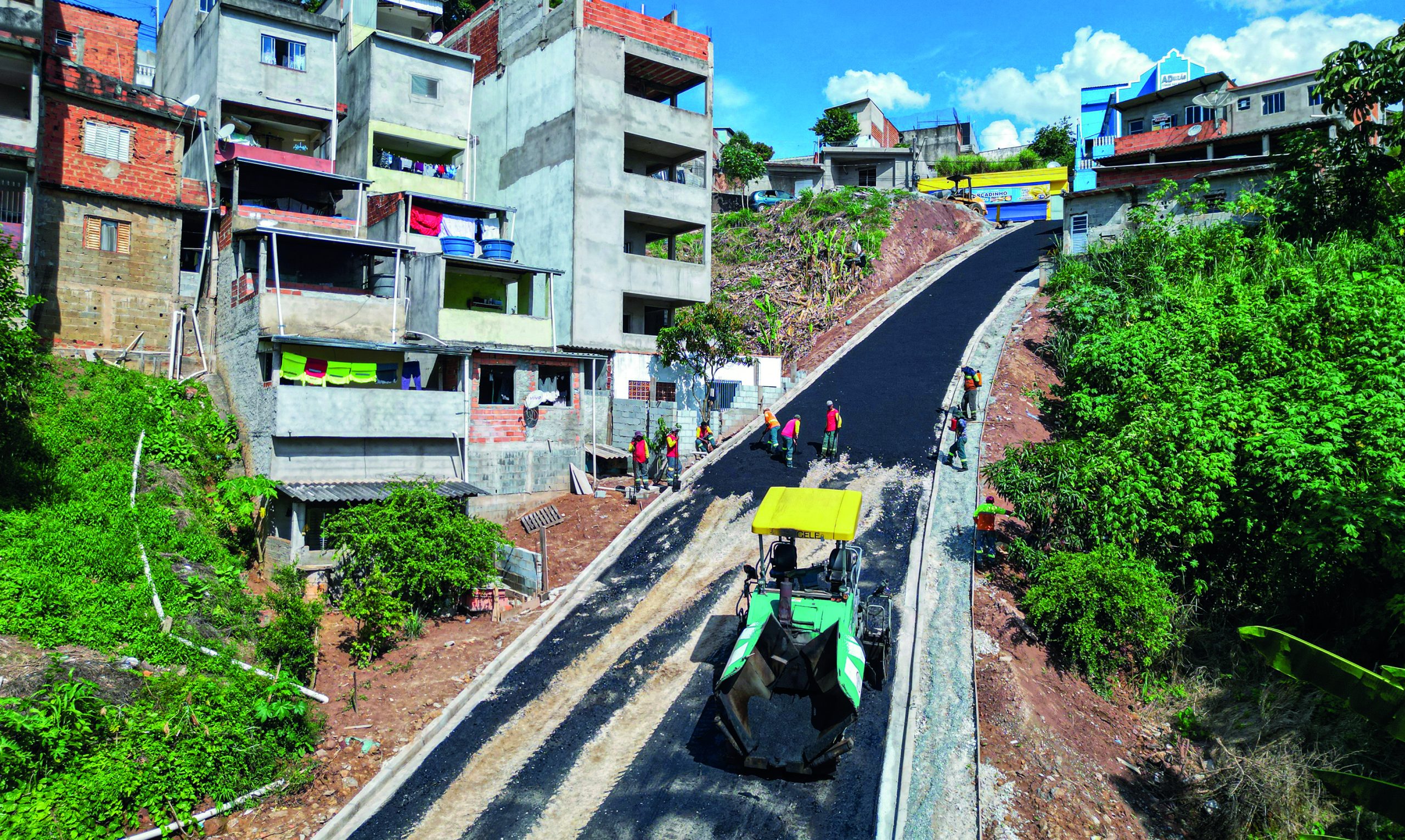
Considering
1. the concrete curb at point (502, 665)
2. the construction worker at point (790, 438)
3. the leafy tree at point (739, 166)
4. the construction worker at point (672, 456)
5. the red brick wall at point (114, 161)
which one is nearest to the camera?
the concrete curb at point (502, 665)

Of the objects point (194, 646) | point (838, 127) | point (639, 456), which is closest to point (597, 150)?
point (639, 456)

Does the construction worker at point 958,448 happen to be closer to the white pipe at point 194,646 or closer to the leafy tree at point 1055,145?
the white pipe at point 194,646

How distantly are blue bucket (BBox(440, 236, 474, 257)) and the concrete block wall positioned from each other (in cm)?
866

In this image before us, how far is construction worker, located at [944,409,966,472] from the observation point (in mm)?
21328

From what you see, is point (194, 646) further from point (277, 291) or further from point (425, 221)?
point (425, 221)

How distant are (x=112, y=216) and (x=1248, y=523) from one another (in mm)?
32143

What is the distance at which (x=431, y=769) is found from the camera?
12156 millimetres

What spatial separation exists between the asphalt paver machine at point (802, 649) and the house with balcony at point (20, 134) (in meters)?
23.3

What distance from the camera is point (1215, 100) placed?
44344mm

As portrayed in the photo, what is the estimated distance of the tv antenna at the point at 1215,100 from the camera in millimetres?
44312

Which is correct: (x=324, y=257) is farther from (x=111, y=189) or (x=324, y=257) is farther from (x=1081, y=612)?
(x=1081, y=612)

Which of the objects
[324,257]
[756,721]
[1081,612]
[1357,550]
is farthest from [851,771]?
[324,257]

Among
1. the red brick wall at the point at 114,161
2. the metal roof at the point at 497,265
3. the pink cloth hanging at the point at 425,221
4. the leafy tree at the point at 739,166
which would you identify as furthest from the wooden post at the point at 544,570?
the leafy tree at the point at 739,166

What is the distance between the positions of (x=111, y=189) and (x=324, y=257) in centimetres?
677
